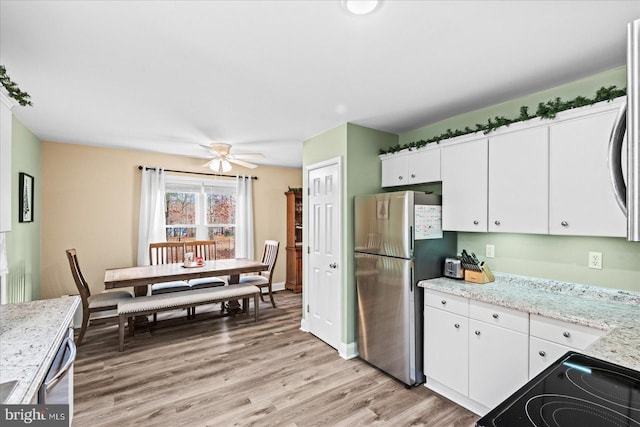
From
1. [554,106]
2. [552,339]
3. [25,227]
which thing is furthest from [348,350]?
[25,227]

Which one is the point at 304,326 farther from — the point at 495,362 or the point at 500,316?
the point at 500,316

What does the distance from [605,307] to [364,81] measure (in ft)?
7.07

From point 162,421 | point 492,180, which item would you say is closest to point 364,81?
point 492,180

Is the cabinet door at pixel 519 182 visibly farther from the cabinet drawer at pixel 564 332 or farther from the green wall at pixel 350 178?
the green wall at pixel 350 178

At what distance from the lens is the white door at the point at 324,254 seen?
3.27 m

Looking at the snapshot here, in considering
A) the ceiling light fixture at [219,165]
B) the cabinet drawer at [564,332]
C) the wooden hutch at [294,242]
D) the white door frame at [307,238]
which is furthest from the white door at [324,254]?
the wooden hutch at [294,242]

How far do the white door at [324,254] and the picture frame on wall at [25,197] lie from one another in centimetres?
298

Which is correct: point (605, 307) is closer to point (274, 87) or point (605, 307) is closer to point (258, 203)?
point (274, 87)

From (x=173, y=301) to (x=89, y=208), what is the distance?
194 centimetres

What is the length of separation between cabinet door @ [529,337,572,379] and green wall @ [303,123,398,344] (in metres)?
1.63

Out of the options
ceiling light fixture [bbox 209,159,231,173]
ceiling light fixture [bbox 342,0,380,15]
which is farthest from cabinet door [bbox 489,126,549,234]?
ceiling light fixture [bbox 209,159,231,173]

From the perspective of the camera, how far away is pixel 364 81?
2232mm

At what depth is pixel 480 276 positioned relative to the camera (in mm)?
2480

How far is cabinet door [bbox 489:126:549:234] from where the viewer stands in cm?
212
